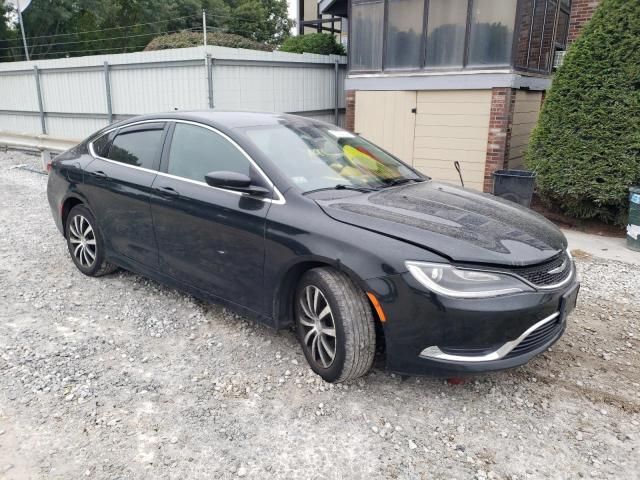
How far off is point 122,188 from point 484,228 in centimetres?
287

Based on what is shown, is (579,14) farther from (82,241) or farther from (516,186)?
(82,241)

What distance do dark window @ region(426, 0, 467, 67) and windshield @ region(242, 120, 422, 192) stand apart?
5.55m

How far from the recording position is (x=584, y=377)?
3.40 m

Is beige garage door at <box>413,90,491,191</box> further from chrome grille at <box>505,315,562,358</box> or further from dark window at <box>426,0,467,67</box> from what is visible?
chrome grille at <box>505,315,562,358</box>

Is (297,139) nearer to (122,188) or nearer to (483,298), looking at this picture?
(122,188)

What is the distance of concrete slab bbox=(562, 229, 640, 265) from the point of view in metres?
6.02

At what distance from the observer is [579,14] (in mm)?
9719

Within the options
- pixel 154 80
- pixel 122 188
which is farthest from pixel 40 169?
pixel 122 188

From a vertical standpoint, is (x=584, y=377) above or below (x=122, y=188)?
below

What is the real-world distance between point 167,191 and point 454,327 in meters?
2.33

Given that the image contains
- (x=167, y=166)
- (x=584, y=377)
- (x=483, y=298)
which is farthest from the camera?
(x=167, y=166)

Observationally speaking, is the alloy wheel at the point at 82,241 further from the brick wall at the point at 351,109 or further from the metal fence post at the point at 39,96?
the metal fence post at the point at 39,96

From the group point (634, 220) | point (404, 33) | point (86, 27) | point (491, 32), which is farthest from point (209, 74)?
point (86, 27)

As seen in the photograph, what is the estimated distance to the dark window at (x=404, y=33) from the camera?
9.36 meters
